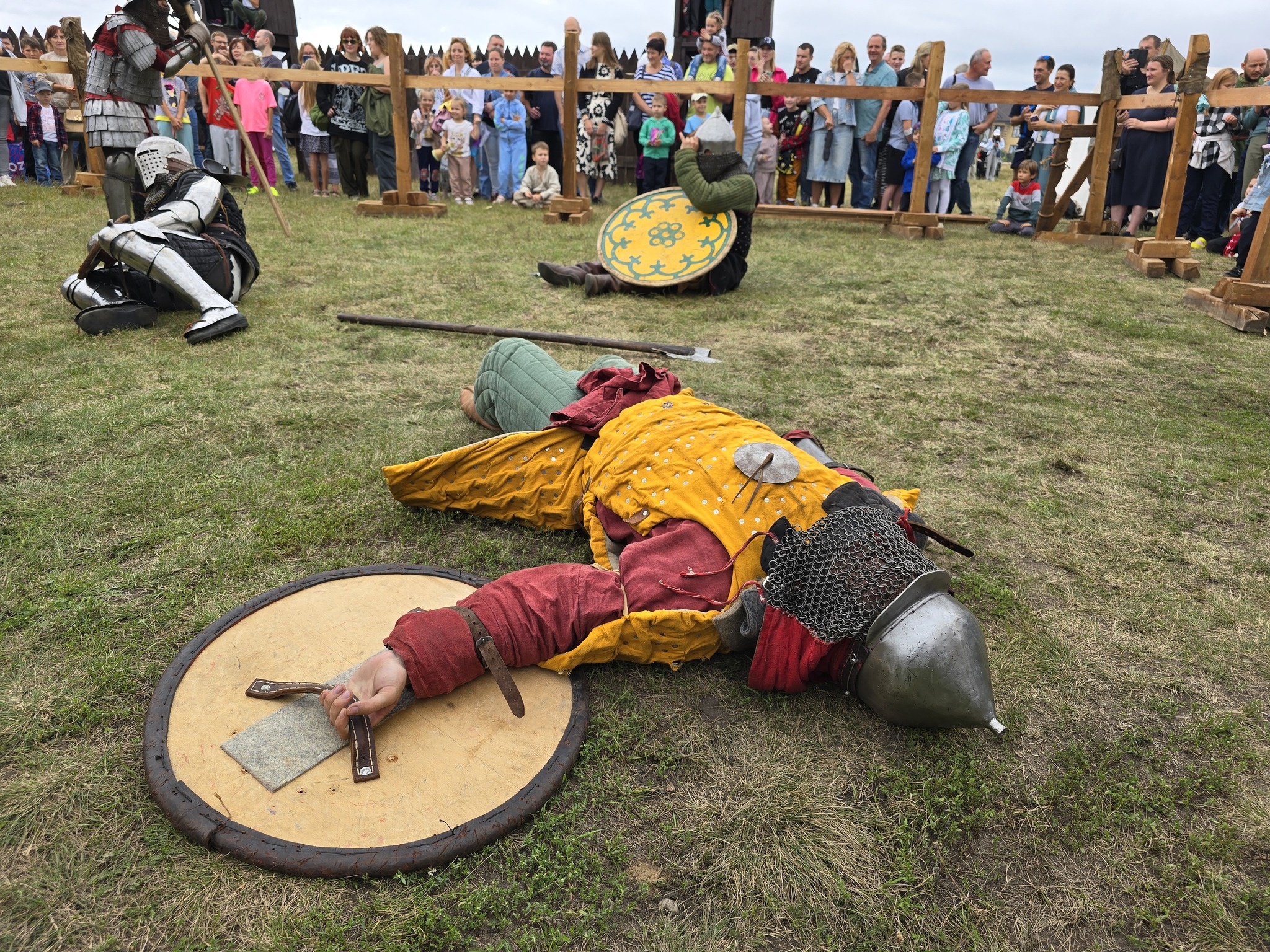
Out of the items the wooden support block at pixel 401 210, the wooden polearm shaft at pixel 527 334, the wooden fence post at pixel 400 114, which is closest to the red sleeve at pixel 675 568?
the wooden polearm shaft at pixel 527 334

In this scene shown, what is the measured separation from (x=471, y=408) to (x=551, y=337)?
1487 mm

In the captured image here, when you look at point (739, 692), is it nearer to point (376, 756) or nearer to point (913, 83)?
point (376, 756)

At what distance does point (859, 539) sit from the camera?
1902 mm

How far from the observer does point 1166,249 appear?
7113 millimetres

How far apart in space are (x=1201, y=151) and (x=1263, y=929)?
930cm

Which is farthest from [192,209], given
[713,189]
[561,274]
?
[713,189]

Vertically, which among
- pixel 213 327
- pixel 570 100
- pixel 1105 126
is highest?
pixel 570 100

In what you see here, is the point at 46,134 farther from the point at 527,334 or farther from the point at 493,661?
the point at 493,661

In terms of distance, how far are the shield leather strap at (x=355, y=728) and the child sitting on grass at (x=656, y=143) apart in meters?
8.71

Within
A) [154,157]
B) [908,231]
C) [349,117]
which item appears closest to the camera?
[154,157]

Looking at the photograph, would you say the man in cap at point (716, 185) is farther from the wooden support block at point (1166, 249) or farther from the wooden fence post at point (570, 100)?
the wooden support block at point (1166, 249)

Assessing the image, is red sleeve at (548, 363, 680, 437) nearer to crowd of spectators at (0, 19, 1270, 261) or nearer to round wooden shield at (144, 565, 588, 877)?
round wooden shield at (144, 565, 588, 877)

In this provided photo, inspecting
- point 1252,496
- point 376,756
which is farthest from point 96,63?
point 1252,496

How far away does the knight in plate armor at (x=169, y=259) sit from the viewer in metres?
4.60
